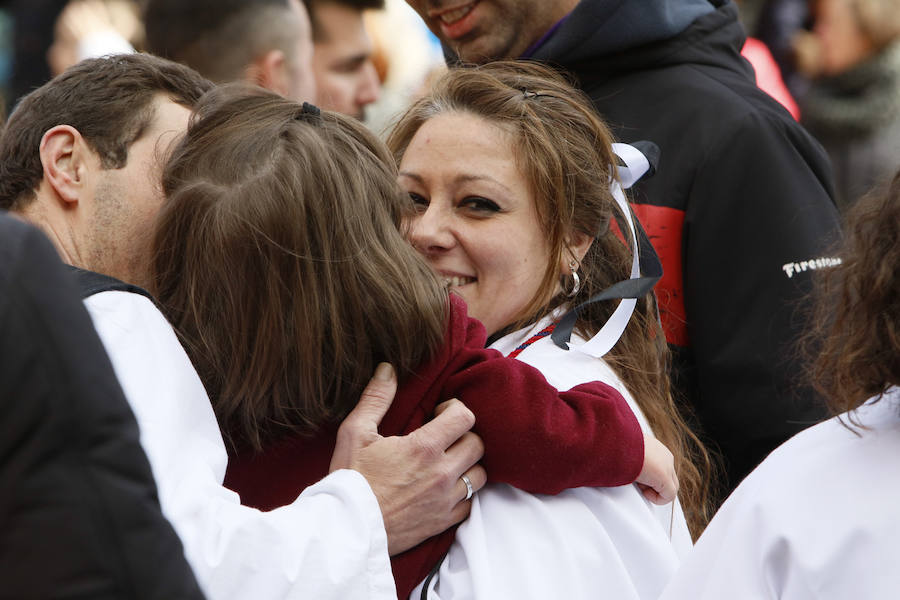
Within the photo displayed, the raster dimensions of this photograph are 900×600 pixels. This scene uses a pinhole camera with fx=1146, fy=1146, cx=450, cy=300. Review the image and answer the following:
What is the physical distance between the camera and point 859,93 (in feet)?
19.1

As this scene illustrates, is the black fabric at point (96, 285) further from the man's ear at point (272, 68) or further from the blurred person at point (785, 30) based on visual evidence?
the blurred person at point (785, 30)

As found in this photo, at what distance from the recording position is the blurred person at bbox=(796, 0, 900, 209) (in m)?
5.62

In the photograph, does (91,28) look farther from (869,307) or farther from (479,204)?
(869,307)

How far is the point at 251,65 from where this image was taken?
438cm

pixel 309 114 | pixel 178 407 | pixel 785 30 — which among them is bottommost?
pixel 785 30

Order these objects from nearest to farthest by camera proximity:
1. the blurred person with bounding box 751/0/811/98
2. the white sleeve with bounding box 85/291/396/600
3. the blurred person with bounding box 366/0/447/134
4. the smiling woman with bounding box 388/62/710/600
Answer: the white sleeve with bounding box 85/291/396/600
the smiling woman with bounding box 388/62/710/600
the blurred person with bounding box 366/0/447/134
the blurred person with bounding box 751/0/811/98

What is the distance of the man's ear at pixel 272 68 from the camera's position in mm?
4339

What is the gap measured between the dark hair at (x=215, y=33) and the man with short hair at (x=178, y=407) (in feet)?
6.32

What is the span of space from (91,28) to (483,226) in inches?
160

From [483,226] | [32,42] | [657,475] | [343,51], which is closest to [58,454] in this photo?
[657,475]

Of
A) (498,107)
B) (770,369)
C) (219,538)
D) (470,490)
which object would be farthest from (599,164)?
(219,538)

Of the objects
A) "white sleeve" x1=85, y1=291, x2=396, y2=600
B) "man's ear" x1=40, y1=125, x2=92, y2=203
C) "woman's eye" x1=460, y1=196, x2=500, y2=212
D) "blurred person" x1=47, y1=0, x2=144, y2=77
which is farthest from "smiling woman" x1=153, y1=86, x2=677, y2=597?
"blurred person" x1=47, y1=0, x2=144, y2=77

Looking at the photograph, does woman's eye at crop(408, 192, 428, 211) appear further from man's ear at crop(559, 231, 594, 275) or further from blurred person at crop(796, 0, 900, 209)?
blurred person at crop(796, 0, 900, 209)

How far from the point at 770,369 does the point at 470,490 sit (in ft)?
3.56
